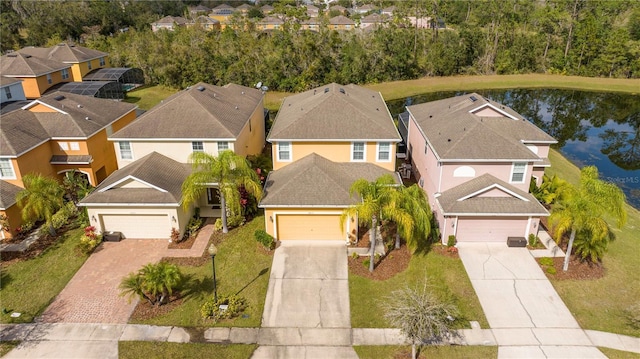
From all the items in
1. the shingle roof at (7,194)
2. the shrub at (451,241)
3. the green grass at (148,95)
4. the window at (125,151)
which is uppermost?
the window at (125,151)

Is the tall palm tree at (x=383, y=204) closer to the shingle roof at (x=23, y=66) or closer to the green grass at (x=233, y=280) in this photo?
the green grass at (x=233, y=280)

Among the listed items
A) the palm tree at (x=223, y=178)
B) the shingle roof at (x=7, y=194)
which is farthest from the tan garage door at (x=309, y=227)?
the shingle roof at (x=7, y=194)

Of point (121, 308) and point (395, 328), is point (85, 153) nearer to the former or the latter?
point (121, 308)

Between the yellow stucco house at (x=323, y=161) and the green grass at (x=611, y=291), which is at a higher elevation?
the yellow stucco house at (x=323, y=161)

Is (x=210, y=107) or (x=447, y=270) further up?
(x=210, y=107)

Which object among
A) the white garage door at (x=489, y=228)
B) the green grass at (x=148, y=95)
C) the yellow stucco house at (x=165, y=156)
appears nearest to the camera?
the white garage door at (x=489, y=228)

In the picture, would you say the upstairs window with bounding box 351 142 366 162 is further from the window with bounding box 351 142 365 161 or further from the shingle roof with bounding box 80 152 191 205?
the shingle roof with bounding box 80 152 191 205

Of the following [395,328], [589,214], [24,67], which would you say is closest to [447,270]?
[395,328]

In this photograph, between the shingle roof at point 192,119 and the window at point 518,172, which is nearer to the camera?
the window at point 518,172
